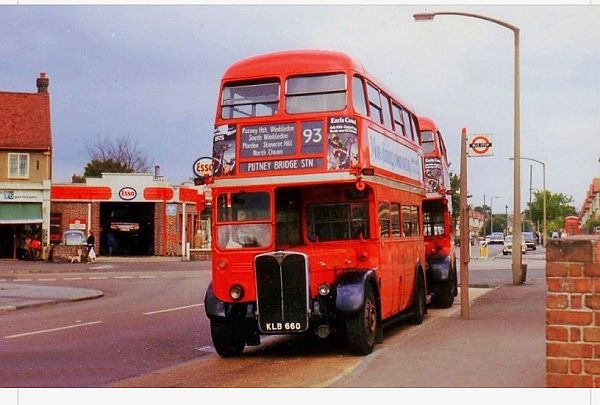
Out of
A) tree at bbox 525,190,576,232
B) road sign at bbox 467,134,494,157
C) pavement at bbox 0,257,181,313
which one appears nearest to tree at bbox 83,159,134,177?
pavement at bbox 0,257,181,313

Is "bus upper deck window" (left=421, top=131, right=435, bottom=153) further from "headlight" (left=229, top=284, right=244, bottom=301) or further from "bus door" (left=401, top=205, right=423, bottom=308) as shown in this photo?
"headlight" (left=229, top=284, right=244, bottom=301)

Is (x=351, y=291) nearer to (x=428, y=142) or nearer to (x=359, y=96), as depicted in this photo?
(x=359, y=96)

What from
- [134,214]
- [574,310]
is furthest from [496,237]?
[574,310]

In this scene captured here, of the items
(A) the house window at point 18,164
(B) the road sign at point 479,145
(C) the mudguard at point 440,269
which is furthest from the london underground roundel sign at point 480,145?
(A) the house window at point 18,164

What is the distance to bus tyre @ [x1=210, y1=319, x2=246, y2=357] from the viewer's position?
11391 millimetres

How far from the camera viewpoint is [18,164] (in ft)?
124

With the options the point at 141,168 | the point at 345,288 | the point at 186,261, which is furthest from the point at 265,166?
the point at 141,168

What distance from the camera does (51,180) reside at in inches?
1807

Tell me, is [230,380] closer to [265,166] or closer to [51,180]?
[265,166]

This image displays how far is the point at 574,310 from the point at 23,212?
39.8 meters

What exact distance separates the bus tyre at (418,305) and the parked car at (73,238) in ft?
106

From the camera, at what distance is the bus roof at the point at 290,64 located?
11320 mm

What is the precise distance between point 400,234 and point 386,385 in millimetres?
5483

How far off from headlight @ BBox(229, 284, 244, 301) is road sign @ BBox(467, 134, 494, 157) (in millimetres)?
4611
